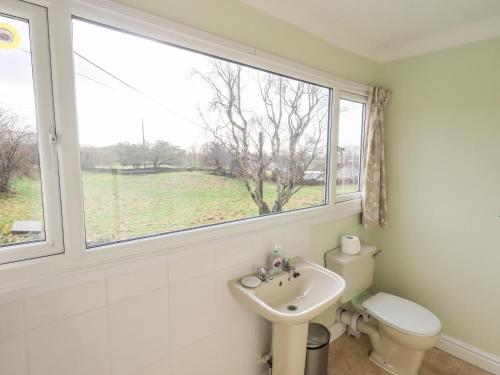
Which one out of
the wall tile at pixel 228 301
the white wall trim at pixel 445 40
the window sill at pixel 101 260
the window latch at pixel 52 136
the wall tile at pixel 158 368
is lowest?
the wall tile at pixel 158 368

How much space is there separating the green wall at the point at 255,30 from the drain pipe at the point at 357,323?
1876 mm

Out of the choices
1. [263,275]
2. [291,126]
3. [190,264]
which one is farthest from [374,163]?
[190,264]

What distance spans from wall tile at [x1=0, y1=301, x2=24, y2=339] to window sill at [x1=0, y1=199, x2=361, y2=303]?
1.4 inches

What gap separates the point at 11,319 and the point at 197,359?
0.83 metres

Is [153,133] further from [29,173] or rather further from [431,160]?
[431,160]

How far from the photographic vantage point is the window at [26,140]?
2.83 ft

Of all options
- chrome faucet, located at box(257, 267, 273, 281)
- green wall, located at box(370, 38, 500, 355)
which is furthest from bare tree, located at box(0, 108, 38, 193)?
green wall, located at box(370, 38, 500, 355)

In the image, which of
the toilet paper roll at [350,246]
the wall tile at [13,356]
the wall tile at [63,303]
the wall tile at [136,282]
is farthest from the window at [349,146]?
the wall tile at [13,356]

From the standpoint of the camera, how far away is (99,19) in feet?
3.18

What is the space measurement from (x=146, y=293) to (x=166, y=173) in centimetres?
55

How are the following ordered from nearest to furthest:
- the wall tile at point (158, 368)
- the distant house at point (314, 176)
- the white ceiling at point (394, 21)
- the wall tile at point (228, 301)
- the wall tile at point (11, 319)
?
the wall tile at point (11, 319), the wall tile at point (158, 368), the wall tile at point (228, 301), the white ceiling at point (394, 21), the distant house at point (314, 176)

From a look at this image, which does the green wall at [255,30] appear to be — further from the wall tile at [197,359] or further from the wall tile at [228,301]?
the wall tile at [197,359]

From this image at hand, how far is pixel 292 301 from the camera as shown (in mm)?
1540

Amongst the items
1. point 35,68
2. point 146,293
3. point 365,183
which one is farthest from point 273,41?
point 146,293
